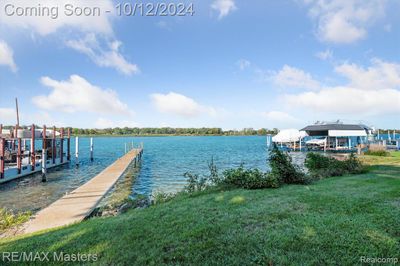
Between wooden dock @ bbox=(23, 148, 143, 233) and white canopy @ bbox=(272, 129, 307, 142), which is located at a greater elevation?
white canopy @ bbox=(272, 129, 307, 142)

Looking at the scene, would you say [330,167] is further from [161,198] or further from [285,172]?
[161,198]

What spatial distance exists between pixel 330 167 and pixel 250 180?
5.13 metres

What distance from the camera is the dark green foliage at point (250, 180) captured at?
27.8ft

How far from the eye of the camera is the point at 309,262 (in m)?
3.22

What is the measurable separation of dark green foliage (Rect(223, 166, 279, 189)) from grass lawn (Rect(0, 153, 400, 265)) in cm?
205

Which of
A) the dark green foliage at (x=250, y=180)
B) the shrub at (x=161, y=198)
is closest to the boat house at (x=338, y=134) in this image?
the dark green foliage at (x=250, y=180)

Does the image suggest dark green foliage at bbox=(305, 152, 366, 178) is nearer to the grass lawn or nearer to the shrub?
the grass lawn

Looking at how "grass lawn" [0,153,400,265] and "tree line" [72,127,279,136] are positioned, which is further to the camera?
"tree line" [72,127,279,136]

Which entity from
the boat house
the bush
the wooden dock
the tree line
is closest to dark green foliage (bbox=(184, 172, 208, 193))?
the bush

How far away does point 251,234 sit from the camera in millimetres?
4133

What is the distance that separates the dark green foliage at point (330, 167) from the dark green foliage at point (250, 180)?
3.29 meters

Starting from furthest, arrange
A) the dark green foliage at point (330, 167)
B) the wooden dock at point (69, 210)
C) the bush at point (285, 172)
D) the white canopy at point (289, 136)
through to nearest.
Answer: the white canopy at point (289, 136) → the dark green foliage at point (330, 167) → the bush at point (285, 172) → the wooden dock at point (69, 210)

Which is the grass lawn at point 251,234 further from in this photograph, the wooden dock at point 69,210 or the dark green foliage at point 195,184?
the dark green foliage at point 195,184

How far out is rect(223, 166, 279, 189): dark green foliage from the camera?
27.8 ft
